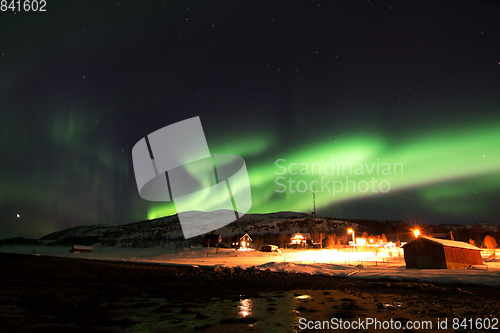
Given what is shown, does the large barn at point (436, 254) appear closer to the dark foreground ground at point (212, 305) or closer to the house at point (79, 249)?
the dark foreground ground at point (212, 305)

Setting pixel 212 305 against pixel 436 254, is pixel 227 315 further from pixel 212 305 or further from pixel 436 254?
pixel 436 254

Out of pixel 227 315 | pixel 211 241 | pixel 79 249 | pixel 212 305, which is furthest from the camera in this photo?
pixel 211 241

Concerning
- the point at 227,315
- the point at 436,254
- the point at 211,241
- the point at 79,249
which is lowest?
the point at 227,315

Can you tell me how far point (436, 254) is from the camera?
1410 inches

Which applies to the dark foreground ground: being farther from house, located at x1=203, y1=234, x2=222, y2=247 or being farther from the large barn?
house, located at x1=203, y1=234, x2=222, y2=247

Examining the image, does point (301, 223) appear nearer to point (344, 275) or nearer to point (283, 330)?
point (344, 275)

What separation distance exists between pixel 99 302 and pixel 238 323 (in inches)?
320

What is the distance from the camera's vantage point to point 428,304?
15961 mm

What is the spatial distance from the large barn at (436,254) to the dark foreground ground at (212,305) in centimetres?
1362

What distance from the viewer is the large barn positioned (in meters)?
35.5

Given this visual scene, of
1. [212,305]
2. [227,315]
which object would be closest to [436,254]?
[212,305]

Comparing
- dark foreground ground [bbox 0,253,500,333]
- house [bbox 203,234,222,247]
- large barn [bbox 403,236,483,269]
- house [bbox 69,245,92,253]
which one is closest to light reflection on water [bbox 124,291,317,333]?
dark foreground ground [bbox 0,253,500,333]

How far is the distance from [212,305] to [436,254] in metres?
30.2

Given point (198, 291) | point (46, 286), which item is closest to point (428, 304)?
point (198, 291)
